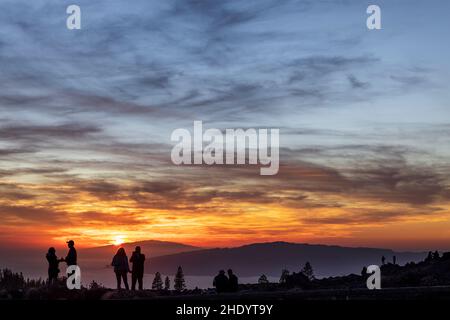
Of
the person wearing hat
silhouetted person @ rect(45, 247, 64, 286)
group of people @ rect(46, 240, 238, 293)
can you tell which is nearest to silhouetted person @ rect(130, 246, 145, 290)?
group of people @ rect(46, 240, 238, 293)

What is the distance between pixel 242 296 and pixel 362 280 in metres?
29.4

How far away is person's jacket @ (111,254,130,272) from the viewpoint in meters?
39.6

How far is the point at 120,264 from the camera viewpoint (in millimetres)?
39688

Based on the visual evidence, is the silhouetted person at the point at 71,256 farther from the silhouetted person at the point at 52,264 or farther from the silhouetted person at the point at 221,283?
the silhouetted person at the point at 221,283

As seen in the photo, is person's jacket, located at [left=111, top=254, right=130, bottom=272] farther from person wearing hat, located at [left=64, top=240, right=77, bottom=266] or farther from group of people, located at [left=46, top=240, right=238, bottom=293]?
person wearing hat, located at [left=64, top=240, right=77, bottom=266]

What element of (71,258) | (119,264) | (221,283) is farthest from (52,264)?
(221,283)

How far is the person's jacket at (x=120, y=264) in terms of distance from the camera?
3962cm

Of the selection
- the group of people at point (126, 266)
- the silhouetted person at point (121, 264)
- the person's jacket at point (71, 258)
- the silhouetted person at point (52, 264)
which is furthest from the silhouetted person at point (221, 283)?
the silhouetted person at point (52, 264)

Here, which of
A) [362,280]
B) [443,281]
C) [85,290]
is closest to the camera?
[85,290]

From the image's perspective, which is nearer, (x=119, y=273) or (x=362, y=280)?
(x=119, y=273)
